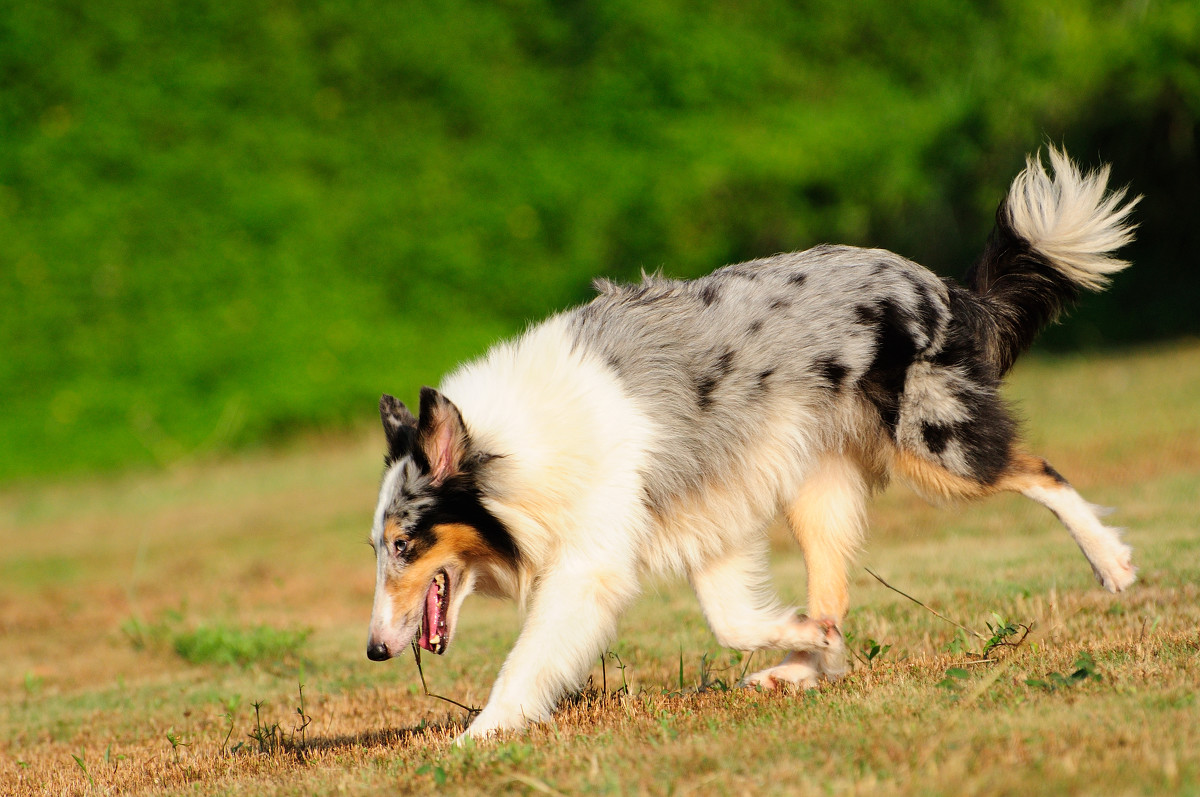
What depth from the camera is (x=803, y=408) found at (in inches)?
178

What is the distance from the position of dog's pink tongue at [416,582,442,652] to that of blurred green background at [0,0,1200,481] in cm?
1087

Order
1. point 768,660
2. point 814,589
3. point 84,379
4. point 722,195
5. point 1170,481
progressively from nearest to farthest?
point 814,589 < point 768,660 < point 1170,481 < point 84,379 < point 722,195

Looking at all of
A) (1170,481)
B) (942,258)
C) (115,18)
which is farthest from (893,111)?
(115,18)

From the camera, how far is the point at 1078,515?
14.8 ft

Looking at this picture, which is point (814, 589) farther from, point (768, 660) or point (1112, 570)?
point (1112, 570)

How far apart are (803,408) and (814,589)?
80cm

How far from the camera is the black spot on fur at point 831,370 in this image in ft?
14.8

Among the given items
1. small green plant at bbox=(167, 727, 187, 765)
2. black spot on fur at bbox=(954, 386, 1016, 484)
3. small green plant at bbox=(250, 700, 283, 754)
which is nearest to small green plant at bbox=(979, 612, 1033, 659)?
black spot on fur at bbox=(954, 386, 1016, 484)

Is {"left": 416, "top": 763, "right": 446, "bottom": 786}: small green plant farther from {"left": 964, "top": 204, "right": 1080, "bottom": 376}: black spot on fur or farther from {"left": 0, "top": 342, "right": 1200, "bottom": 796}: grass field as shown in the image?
{"left": 964, "top": 204, "right": 1080, "bottom": 376}: black spot on fur

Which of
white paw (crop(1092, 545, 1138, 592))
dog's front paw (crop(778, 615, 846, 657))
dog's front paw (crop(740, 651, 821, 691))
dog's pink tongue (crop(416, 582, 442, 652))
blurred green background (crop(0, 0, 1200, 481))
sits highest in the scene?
blurred green background (crop(0, 0, 1200, 481))

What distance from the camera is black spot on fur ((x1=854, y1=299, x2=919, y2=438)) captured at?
4539 mm

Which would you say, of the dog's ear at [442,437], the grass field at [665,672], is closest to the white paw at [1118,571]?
the grass field at [665,672]

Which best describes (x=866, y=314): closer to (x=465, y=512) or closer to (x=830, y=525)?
(x=830, y=525)

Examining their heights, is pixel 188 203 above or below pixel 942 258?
above
